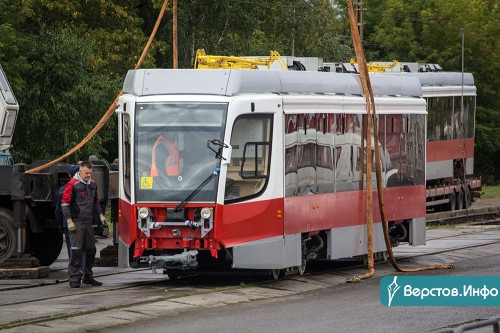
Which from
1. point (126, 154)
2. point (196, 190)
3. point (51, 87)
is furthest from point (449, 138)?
point (196, 190)

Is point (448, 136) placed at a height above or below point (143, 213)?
above

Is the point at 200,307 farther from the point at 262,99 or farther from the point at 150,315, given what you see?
the point at 262,99

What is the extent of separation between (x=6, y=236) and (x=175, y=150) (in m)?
4.01

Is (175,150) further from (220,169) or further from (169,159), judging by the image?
(220,169)

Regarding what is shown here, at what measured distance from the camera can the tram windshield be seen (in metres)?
19.6

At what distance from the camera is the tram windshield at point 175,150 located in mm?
19562

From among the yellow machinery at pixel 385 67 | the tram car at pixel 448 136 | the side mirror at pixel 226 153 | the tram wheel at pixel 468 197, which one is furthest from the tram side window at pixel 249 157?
the tram wheel at pixel 468 197

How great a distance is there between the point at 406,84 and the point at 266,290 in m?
6.73

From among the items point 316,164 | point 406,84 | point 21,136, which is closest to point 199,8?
point 21,136

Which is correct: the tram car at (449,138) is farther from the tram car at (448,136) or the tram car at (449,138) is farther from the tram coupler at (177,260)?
the tram coupler at (177,260)

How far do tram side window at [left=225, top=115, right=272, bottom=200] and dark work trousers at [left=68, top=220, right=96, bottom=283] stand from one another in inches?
81.7

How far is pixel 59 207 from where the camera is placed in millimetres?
21297

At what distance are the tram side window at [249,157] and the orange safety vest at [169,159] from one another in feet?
2.29

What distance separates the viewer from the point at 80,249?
795 inches
